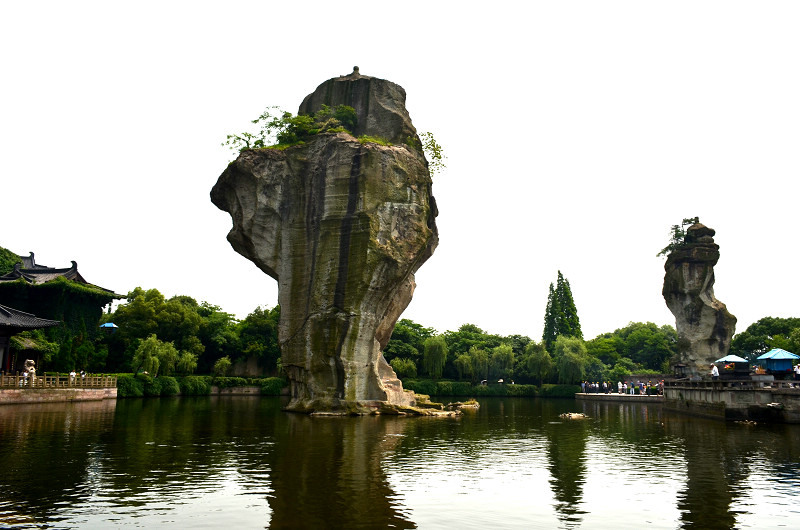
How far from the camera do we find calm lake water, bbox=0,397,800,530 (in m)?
12.2

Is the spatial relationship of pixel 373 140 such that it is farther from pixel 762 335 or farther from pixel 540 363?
pixel 762 335

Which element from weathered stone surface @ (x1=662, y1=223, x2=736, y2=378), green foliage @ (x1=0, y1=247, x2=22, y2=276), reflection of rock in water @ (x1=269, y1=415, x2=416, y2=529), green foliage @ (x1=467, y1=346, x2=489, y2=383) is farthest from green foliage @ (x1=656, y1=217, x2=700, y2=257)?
green foliage @ (x1=0, y1=247, x2=22, y2=276)

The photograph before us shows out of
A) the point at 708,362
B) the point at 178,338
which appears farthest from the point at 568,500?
the point at 178,338

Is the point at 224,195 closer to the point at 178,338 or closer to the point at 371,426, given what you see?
the point at 371,426

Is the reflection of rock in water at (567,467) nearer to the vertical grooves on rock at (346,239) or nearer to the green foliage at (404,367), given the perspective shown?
the vertical grooves on rock at (346,239)

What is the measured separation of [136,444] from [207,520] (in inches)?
459

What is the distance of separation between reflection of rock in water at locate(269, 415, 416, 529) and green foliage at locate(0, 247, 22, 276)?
213 ft

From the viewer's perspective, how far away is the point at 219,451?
2098 cm

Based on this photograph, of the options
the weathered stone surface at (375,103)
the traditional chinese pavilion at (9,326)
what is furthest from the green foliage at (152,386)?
the weathered stone surface at (375,103)

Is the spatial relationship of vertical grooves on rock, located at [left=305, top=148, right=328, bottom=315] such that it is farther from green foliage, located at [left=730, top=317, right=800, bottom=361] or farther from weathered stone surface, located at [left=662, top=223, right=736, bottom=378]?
green foliage, located at [left=730, top=317, right=800, bottom=361]

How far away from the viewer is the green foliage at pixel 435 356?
74.9 metres

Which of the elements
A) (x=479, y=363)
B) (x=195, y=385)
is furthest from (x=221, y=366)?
(x=479, y=363)

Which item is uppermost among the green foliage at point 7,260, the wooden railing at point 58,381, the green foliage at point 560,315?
the green foliage at point 7,260

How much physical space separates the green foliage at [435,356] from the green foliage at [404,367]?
1.73 metres
